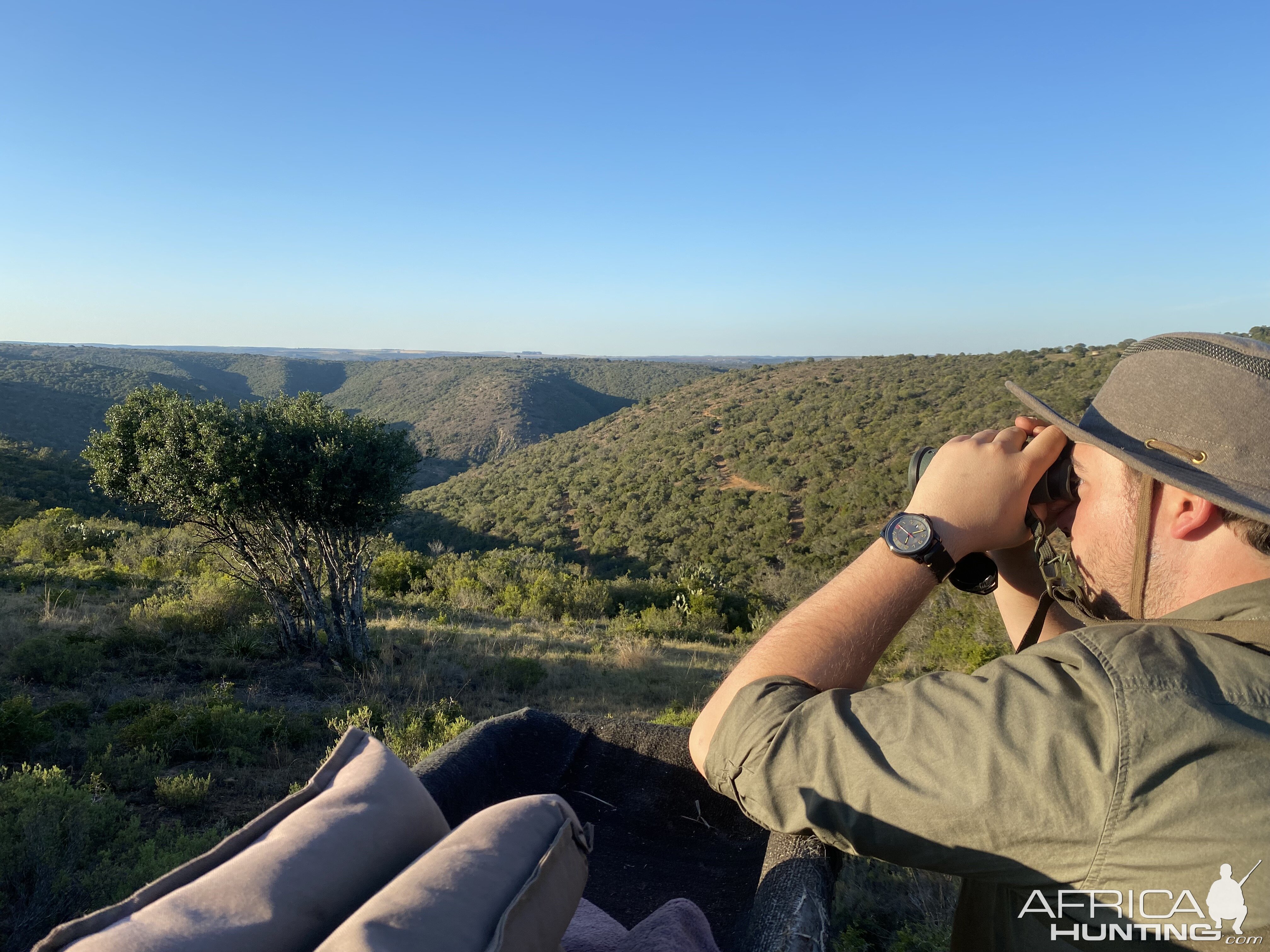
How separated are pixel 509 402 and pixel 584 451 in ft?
95.2

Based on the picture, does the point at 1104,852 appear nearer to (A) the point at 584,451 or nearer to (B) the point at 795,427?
(B) the point at 795,427

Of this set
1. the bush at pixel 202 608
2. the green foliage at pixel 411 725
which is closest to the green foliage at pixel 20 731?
the green foliage at pixel 411 725

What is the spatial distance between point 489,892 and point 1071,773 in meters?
0.72

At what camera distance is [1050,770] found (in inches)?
31.9

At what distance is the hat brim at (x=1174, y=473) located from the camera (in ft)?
2.97

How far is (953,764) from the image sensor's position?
0.86 meters

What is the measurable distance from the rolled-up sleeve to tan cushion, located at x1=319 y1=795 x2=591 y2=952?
287mm

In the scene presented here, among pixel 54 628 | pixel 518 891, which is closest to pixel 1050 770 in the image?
pixel 518 891

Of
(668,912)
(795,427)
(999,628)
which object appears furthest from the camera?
(795,427)

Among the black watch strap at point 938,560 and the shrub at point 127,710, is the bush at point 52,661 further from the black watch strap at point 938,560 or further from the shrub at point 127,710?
the black watch strap at point 938,560

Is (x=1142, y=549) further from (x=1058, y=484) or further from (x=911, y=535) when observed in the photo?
(x=911, y=535)

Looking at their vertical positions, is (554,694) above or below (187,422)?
below

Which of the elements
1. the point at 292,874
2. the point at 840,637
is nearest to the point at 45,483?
the point at 292,874

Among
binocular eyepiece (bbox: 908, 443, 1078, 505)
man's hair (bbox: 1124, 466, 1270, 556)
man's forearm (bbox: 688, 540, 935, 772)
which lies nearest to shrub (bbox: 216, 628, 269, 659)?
man's forearm (bbox: 688, 540, 935, 772)
